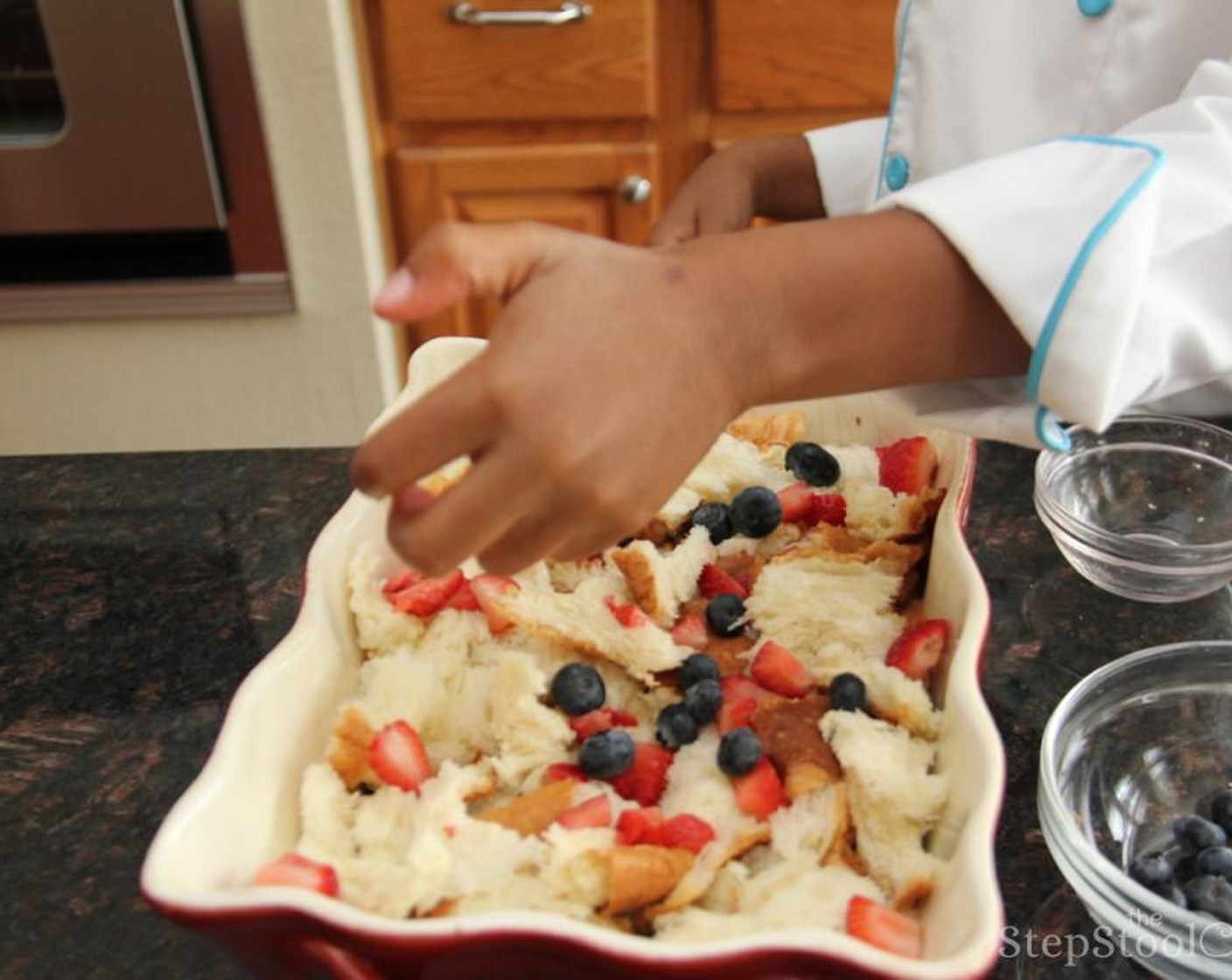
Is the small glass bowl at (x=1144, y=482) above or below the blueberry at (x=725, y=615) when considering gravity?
below

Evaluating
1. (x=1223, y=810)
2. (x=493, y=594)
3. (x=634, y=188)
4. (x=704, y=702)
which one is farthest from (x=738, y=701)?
(x=634, y=188)

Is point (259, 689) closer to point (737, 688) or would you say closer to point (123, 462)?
point (737, 688)

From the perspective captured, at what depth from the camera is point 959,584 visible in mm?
657

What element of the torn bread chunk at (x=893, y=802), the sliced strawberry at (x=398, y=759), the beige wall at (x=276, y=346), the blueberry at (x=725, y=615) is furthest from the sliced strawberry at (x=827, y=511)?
the beige wall at (x=276, y=346)

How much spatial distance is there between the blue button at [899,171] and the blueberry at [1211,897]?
0.56 m

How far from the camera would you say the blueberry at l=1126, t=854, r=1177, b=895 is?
574 millimetres

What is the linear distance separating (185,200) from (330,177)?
0.22m

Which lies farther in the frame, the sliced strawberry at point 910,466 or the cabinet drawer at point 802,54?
the cabinet drawer at point 802,54

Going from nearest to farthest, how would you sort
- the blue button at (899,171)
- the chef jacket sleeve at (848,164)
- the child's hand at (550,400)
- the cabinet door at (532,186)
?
the child's hand at (550,400), the blue button at (899,171), the chef jacket sleeve at (848,164), the cabinet door at (532,186)

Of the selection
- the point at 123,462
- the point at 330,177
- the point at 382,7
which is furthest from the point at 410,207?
the point at 123,462

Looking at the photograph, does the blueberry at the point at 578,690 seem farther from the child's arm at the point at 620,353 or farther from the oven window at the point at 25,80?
the oven window at the point at 25,80

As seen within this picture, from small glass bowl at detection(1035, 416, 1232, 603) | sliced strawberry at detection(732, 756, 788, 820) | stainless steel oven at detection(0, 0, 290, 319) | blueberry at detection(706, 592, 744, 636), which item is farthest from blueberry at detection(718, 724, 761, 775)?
stainless steel oven at detection(0, 0, 290, 319)

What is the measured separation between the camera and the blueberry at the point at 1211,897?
553 millimetres

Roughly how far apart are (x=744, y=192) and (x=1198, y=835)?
602 mm
